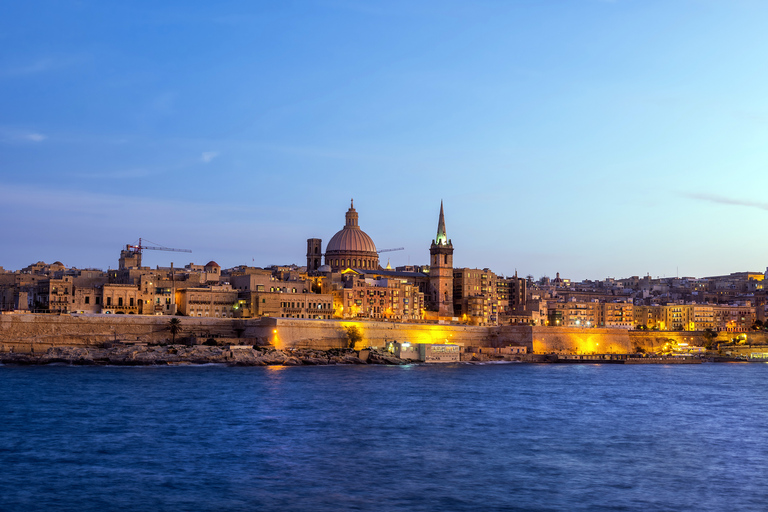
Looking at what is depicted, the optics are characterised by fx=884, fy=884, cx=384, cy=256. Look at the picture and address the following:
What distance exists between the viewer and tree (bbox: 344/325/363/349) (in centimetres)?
6900

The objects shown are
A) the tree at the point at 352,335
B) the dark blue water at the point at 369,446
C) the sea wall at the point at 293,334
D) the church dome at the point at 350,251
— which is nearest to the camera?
the dark blue water at the point at 369,446

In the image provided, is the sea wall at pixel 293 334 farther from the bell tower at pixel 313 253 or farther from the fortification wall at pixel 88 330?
the bell tower at pixel 313 253

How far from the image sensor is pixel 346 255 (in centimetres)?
10069

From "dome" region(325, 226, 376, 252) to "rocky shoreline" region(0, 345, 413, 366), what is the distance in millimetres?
35465

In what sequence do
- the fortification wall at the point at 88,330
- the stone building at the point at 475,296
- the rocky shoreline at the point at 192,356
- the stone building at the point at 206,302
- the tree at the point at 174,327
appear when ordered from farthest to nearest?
the stone building at the point at 475,296 → the stone building at the point at 206,302 → the tree at the point at 174,327 → the fortification wall at the point at 88,330 → the rocky shoreline at the point at 192,356

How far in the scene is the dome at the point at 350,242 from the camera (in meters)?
101

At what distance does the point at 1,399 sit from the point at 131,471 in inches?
659

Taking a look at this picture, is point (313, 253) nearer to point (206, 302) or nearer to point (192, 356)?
point (206, 302)

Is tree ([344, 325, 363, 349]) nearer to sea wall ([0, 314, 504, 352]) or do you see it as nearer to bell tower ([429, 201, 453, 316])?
sea wall ([0, 314, 504, 352])

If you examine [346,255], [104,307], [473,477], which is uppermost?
[346,255]

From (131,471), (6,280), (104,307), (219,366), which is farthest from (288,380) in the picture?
(6,280)

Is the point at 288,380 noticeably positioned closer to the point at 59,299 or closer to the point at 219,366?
the point at 219,366

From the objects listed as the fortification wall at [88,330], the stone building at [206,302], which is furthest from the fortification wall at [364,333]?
the stone building at [206,302]

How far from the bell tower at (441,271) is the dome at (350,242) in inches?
390
